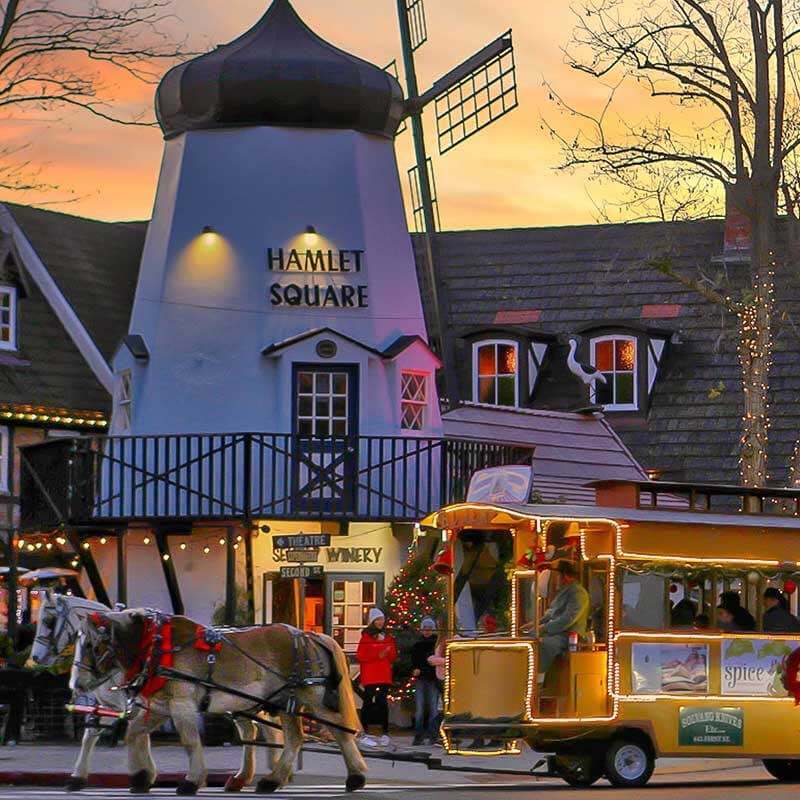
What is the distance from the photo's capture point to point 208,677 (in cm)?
2359

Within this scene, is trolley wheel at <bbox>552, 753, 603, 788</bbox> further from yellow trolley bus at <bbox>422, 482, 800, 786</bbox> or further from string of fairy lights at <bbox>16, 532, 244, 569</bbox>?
string of fairy lights at <bbox>16, 532, 244, 569</bbox>

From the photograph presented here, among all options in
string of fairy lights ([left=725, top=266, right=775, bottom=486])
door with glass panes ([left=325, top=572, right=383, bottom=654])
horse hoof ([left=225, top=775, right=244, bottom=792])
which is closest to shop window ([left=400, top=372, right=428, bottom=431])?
door with glass panes ([left=325, top=572, right=383, bottom=654])

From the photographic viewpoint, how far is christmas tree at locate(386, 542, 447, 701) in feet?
113

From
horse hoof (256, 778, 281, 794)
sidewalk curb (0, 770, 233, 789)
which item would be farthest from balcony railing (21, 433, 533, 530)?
horse hoof (256, 778, 281, 794)

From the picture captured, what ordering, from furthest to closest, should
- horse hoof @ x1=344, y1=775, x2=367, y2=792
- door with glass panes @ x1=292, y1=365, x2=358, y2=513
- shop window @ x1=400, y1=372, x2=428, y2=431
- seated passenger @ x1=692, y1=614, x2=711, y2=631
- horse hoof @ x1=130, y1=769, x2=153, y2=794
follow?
shop window @ x1=400, y1=372, x2=428, y2=431 → door with glass panes @ x1=292, y1=365, x2=358, y2=513 → seated passenger @ x1=692, y1=614, x2=711, y2=631 → horse hoof @ x1=344, y1=775, x2=367, y2=792 → horse hoof @ x1=130, y1=769, x2=153, y2=794

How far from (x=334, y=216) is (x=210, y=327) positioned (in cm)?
257

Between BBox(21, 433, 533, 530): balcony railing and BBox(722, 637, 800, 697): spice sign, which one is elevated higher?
BBox(21, 433, 533, 530): balcony railing

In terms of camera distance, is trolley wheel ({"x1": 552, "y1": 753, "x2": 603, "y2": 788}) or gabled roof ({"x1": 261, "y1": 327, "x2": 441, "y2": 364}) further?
gabled roof ({"x1": 261, "y1": 327, "x2": 441, "y2": 364})

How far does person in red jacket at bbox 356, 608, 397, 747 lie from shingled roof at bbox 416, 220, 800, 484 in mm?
13780

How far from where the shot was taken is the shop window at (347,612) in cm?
3725

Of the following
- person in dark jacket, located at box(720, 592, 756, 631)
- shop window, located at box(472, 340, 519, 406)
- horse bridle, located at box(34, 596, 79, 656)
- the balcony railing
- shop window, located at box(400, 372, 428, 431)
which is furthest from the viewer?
shop window, located at box(472, 340, 519, 406)

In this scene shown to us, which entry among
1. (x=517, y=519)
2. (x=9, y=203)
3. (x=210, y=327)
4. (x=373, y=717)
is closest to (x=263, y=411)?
(x=210, y=327)

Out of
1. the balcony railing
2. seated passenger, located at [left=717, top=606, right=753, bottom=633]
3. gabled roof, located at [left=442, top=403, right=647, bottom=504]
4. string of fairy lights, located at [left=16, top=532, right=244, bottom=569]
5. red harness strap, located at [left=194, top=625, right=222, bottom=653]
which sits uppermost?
gabled roof, located at [left=442, top=403, right=647, bottom=504]

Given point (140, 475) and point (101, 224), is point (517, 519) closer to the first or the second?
point (140, 475)
